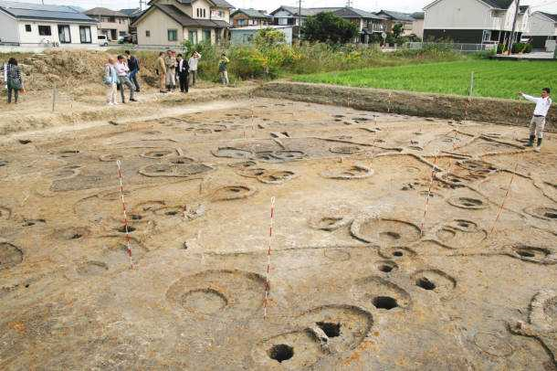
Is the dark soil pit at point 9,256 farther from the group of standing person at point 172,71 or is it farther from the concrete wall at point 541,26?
the concrete wall at point 541,26

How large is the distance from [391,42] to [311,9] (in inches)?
954

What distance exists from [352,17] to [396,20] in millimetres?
14941

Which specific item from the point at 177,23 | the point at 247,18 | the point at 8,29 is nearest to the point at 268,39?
the point at 177,23

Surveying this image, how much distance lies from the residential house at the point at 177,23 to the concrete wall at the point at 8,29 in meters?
10.7

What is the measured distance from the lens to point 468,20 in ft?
174

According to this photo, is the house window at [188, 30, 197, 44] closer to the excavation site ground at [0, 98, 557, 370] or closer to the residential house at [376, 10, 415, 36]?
the excavation site ground at [0, 98, 557, 370]

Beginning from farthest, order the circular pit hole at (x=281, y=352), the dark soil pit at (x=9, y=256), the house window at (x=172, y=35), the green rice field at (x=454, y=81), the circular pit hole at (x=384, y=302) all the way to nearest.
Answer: the house window at (x=172, y=35), the green rice field at (x=454, y=81), the dark soil pit at (x=9, y=256), the circular pit hole at (x=384, y=302), the circular pit hole at (x=281, y=352)

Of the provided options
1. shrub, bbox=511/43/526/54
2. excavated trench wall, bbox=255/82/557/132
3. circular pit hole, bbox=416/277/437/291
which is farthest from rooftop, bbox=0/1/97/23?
shrub, bbox=511/43/526/54

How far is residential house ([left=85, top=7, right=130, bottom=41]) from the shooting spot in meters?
62.1

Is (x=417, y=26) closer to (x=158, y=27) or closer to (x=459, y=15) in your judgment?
(x=459, y=15)

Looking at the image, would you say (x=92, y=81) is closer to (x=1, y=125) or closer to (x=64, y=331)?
(x=1, y=125)

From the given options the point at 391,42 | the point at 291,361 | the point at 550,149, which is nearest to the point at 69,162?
the point at 291,361

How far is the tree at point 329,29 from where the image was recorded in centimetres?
4381

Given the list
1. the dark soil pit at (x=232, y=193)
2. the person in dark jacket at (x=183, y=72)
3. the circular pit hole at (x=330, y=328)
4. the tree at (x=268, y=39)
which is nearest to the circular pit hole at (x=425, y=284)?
the circular pit hole at (x=330, y=328)
